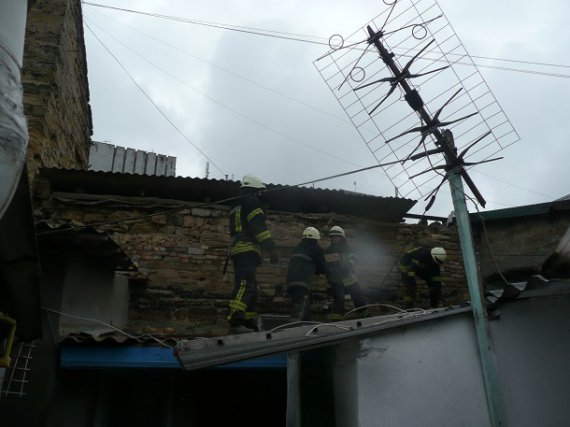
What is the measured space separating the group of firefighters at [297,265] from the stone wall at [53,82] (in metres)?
4.11

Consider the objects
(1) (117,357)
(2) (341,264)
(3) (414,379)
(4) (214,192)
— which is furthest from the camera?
(4) (214,192)

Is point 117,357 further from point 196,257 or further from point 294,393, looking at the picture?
point 196,257

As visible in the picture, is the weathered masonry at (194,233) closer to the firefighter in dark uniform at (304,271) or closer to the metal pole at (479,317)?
the firefighter in dark uniform at (304,271)

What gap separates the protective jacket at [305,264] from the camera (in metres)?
7.68

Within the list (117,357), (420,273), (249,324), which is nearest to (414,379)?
→ (249,324)

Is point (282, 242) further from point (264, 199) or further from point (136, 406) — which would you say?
point (136, 406)

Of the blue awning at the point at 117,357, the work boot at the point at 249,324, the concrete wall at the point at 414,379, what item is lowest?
the concrete wall at the point at 414,379

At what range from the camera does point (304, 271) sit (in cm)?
774

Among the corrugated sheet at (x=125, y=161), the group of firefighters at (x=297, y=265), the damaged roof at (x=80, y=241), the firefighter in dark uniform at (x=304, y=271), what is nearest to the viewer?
the damaged roof at (x=80, y=241)

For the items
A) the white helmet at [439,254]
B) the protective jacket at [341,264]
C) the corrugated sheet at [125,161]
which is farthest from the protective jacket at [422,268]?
the corrugated sheet at [125,161]

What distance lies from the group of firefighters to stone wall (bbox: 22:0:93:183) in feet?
13.5

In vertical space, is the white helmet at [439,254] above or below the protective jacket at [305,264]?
above

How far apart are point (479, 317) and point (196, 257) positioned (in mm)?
5695

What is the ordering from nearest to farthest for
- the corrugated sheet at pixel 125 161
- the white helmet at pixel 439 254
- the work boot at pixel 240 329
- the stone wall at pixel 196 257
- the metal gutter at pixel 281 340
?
the metal gutter at pixel 281 340 → the work boot at pixel 240 329 → the stone wall at pixel 196 257 → the white helmet at pixel 439 254 → the corrugated sheet at pixel 125 161
